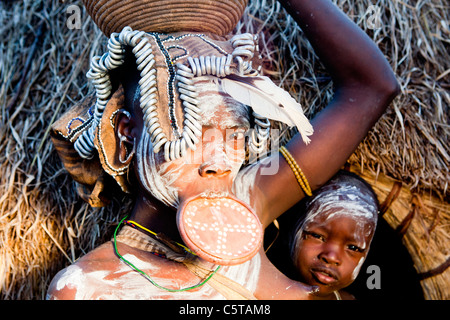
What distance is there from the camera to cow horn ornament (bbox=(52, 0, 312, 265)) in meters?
1.25

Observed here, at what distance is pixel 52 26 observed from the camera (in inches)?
84.9

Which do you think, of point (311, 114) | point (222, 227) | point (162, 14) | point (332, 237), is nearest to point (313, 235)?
point (332, 237)

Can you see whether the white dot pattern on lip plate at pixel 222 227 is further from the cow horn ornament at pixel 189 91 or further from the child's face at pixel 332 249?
the child's face at pixel 332 249

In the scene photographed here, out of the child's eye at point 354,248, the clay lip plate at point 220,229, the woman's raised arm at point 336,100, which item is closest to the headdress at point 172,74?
the clay lip plate at point 220,229

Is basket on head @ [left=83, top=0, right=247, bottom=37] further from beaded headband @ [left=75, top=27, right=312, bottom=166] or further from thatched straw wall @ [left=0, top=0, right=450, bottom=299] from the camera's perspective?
thatched straw wall @ [left=0, top=0, right=450, bottom=299]

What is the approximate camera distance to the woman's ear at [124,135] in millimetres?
1412

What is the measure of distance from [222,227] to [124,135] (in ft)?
1.30

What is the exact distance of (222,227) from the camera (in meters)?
1.26

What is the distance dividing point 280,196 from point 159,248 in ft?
1.44

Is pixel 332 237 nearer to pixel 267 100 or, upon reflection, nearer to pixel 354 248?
pixel 354 248

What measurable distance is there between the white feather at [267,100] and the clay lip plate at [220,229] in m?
0.24

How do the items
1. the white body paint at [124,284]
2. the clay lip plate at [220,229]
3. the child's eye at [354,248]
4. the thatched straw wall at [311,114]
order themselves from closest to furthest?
the clay lip plate at [220,229]
the white body paint at [124,284]
the child's eye at [354,248]
the thatched straw wall at [311,114]
